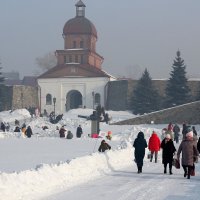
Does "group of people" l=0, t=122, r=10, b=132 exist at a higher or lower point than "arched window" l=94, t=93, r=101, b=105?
lower

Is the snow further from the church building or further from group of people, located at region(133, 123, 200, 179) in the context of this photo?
the church building

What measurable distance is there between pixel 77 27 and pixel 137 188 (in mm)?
53942

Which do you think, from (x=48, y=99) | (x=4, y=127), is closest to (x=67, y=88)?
(x=48, y=99)

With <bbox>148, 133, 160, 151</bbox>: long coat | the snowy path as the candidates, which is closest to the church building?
<bbox>148, 133, 160, 151</bbox>: long coat

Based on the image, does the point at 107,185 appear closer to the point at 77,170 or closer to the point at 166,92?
the point at 77,170

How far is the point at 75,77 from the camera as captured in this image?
61594 millimetres

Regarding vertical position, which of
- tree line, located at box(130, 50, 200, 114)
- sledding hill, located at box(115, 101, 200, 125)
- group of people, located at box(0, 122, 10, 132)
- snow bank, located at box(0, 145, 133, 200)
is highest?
tree line, located at box(130, 50, 200, 114)

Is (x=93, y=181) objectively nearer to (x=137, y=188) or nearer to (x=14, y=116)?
(x=137, y=188)

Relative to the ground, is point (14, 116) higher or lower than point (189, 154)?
higher

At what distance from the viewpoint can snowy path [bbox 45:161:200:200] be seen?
8.73m

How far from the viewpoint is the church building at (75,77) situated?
60.8 m

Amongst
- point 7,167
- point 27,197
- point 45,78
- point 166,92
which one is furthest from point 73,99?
point 27,197

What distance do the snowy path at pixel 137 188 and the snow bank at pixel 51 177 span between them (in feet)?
0.93

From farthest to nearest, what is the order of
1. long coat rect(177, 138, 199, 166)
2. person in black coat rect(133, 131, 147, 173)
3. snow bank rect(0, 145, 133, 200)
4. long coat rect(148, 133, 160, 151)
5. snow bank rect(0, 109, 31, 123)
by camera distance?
snow bank rect(0, 109, 31, 123) → long coat rect(148, 133, 160, 151) → person in black coat rect(133, 131, 147, 173) → long coat rect(177, 138, 199, 166) → snow bank rect(0, 145, 133, 200)
